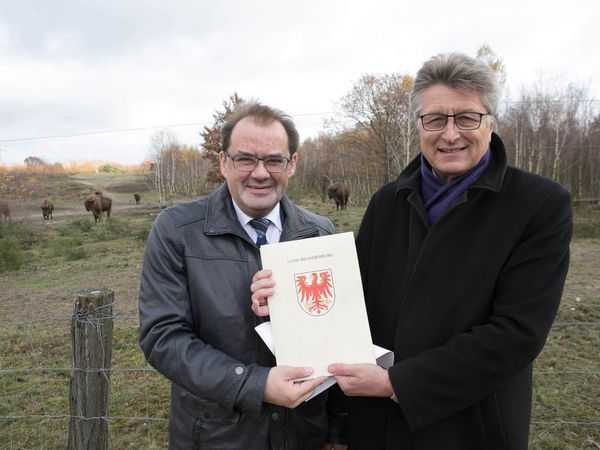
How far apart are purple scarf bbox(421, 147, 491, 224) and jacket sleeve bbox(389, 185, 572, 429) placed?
27 centimetres

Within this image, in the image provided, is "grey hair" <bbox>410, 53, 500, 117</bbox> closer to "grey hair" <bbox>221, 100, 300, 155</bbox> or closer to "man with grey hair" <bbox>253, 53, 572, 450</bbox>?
"man with grey hair" <bbox>253, 53, 572, 450</bbox>

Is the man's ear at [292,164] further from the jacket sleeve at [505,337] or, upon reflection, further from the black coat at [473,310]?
the jacket sleeve at [505,337]

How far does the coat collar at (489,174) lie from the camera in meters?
1.54

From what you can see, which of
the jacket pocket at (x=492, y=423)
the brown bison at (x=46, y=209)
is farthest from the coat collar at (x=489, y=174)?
the brown bison at (x=46, y=209)

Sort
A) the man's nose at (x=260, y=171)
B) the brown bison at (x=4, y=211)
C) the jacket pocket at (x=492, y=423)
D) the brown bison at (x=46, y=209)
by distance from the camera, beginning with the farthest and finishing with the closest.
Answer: the brown bison at (x=46, y=209) < the brown bison at (x=4, y=211) < the man's nose at (x=260, y=171) < the jacket pocket at (x=492, y=423)

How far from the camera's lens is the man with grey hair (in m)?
1.42

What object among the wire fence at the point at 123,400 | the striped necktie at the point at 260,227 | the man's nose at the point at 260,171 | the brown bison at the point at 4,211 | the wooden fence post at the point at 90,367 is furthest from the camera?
the brown bison at the point at 4,211

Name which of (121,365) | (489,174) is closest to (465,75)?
(489,174)

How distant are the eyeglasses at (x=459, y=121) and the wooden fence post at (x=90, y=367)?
234cm

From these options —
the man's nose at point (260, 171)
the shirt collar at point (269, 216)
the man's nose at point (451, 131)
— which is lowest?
the shirt collar at point (269, 216)

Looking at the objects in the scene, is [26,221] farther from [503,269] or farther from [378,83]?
[378,83]

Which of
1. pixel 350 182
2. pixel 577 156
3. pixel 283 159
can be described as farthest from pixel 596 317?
pixel 350 182

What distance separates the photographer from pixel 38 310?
822 cm

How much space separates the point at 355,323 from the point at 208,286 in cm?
65
